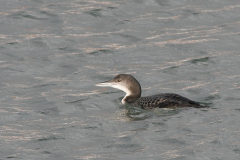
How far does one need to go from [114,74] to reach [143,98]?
2.24 metres

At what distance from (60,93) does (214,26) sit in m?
6.09

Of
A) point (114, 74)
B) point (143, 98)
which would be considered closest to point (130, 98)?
point (143, 98)

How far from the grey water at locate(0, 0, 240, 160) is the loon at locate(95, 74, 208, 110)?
15 cm

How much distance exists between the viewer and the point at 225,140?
794cm

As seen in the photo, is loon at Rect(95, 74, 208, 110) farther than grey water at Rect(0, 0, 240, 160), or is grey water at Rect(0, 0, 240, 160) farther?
loon at Rect(95, 74, 208, 110)

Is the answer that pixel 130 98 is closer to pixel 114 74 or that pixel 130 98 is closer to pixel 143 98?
pixel 143 98

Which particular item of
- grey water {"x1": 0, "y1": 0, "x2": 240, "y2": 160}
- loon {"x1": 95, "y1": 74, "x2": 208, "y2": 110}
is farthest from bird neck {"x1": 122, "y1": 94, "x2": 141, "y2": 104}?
grey water {"x1": 0, "y1": 0, "x2": 240, "y2": 160}

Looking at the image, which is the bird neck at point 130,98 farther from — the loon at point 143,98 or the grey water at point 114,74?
the grey water at point 114,74

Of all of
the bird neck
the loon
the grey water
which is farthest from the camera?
the bird neck

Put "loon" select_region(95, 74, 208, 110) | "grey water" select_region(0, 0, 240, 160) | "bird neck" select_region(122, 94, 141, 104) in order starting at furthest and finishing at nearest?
"bird neck" select_region(122, 94, 141, 104)
"loon" select_region(95, 74, 208, 110)
"grey water" select_region(0, 0, 240, 160)

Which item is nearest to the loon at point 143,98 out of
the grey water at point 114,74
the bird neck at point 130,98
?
the bird neck at point 130,98

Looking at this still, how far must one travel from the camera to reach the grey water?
8.09 m

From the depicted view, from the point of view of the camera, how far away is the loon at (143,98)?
967cm

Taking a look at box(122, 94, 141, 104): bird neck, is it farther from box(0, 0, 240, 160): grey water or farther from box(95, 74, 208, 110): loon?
box(0, 0, 240, 160): grey water
